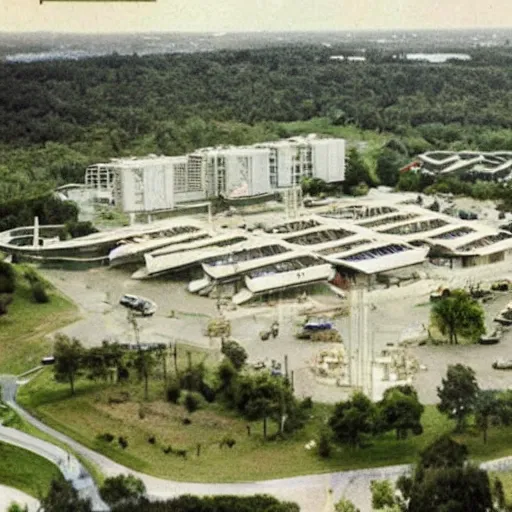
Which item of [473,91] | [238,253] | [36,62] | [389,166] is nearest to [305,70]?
[473,91]

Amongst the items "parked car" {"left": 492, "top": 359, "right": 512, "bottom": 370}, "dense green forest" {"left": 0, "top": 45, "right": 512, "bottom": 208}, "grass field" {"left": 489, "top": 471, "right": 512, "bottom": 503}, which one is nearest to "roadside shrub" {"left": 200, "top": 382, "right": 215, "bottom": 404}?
"grass field" {"left": 489, "top": 471, "right": 512, "bottom": 503}

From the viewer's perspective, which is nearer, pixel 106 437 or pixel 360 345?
pixel 106 437

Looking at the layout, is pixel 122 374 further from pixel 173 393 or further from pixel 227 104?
pixel 227 104

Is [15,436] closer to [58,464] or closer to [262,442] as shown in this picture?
[58,464]

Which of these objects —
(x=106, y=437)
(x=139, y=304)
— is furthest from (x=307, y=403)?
(x=139, y=304)

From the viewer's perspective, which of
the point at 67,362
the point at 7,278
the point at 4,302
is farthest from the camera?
the point at 7,278

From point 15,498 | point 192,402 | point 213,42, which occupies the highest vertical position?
point 213,42
